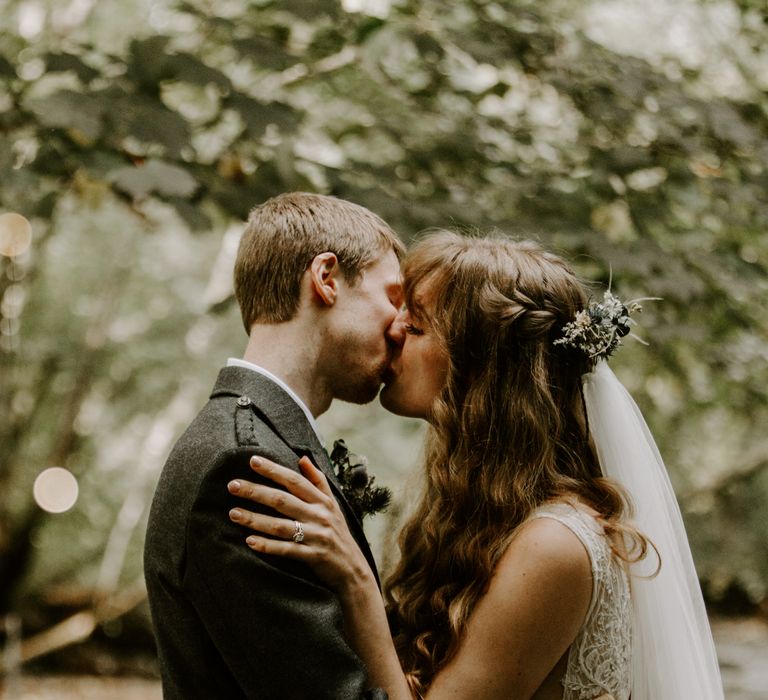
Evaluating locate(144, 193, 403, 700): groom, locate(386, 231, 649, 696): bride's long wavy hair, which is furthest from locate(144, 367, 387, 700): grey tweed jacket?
locate(386, 231, 649, 696): bride's long wavy hair

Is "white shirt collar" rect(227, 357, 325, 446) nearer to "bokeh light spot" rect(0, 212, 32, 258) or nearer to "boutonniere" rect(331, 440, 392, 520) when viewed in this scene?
"boutonniere" rect(331, 440, 392, 520)

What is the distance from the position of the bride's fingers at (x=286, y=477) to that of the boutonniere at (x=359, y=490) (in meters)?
0.51

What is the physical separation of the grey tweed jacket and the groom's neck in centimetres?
14

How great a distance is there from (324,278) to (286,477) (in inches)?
23.9

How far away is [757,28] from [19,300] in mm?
5978

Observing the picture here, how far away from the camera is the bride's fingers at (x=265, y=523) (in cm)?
182

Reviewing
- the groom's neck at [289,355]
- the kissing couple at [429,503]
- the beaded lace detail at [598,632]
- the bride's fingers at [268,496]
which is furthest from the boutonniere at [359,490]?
the bride's fingers at [268,496]

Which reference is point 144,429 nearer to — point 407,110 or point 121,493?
point 121,493

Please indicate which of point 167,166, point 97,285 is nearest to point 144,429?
point 97,285

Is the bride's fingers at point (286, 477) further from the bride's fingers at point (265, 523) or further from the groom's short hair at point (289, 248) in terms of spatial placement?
the groom's short hair at point (289, 248)

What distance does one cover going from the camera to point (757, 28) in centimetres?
463

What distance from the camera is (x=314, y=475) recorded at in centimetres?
204

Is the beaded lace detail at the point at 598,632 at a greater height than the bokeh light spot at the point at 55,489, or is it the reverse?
the beaded lace detail at the point at 598,632

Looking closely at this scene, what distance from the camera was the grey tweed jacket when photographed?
1796 millimetres
